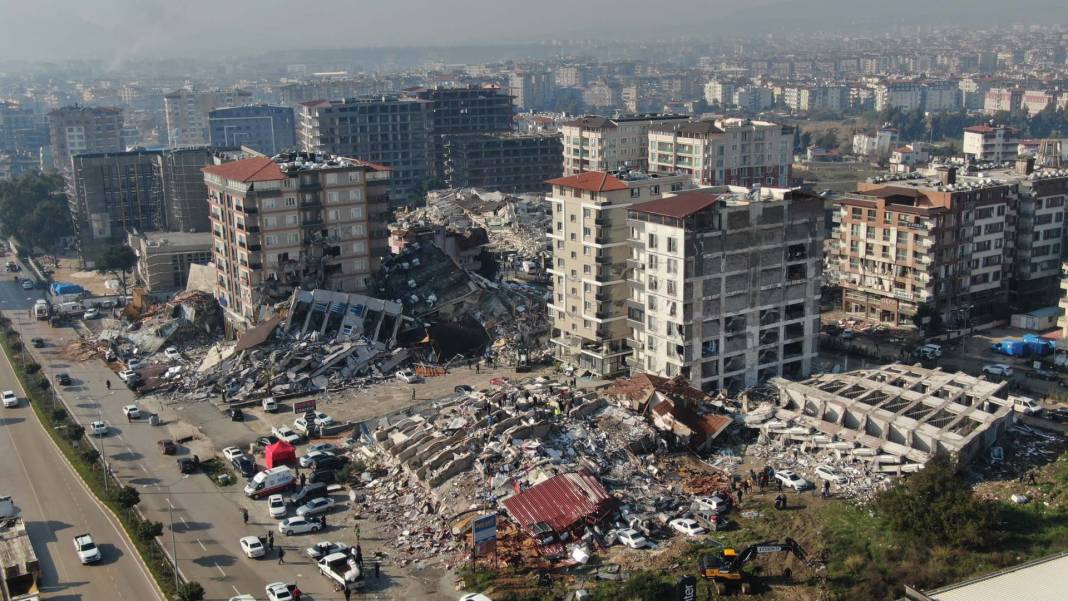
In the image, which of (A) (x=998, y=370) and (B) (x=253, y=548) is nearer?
(B) (x=253, y=548)

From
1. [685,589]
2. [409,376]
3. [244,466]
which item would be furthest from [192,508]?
[685,589]

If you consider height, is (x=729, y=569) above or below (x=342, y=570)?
above

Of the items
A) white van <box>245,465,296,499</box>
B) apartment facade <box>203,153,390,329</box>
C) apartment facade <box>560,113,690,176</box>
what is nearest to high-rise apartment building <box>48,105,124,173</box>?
apartment facade <box>560,113,690,176</box>

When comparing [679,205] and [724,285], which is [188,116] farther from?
[724,285]

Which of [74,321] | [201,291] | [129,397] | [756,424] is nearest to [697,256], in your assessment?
[756,424]

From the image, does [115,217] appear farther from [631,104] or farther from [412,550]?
[631,104]

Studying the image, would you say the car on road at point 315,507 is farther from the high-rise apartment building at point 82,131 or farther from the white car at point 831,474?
the high-rise apartment building at point 82,131
